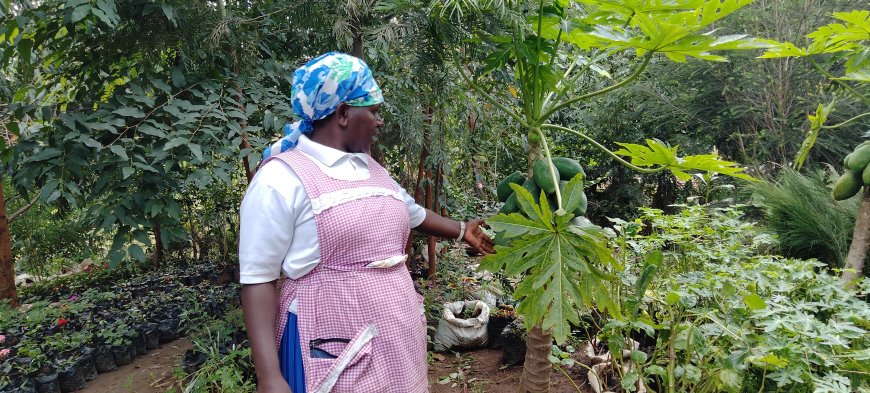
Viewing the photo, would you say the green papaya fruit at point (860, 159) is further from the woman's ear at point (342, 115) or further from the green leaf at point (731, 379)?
the woman's ear at point (342, 115)

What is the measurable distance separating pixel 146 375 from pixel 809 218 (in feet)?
15.1

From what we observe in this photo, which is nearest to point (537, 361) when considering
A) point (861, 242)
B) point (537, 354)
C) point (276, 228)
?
point (537, 354)

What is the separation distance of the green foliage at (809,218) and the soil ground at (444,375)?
190 cm

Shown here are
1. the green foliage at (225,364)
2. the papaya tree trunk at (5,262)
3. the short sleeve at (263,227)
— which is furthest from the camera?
the papaya tree trunk at (5,262)

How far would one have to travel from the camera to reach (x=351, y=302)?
3.86ft

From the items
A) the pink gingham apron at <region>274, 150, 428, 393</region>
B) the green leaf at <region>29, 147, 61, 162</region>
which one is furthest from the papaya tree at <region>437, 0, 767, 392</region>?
the green leaf at <region>29, 147, 61, 162</region>

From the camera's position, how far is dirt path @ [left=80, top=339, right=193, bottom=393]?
3.10 m

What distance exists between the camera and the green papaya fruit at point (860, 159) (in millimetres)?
1875

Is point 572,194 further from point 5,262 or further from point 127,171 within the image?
point 5,262

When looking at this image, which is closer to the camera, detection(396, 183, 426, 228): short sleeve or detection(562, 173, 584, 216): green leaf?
detection(562, 173, 584, 216): green leaf

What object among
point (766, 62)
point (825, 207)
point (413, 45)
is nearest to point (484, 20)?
point (413, 45)

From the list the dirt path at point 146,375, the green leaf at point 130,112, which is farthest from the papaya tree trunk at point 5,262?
the green leaf at point 130,112

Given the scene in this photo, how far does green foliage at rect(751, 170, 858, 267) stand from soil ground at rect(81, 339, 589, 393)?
1.90 meters

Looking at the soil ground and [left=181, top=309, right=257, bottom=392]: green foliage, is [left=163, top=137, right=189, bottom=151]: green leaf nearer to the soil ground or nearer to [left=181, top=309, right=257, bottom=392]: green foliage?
[left=181, top=309, right=257, bottom=392]: green foliage
